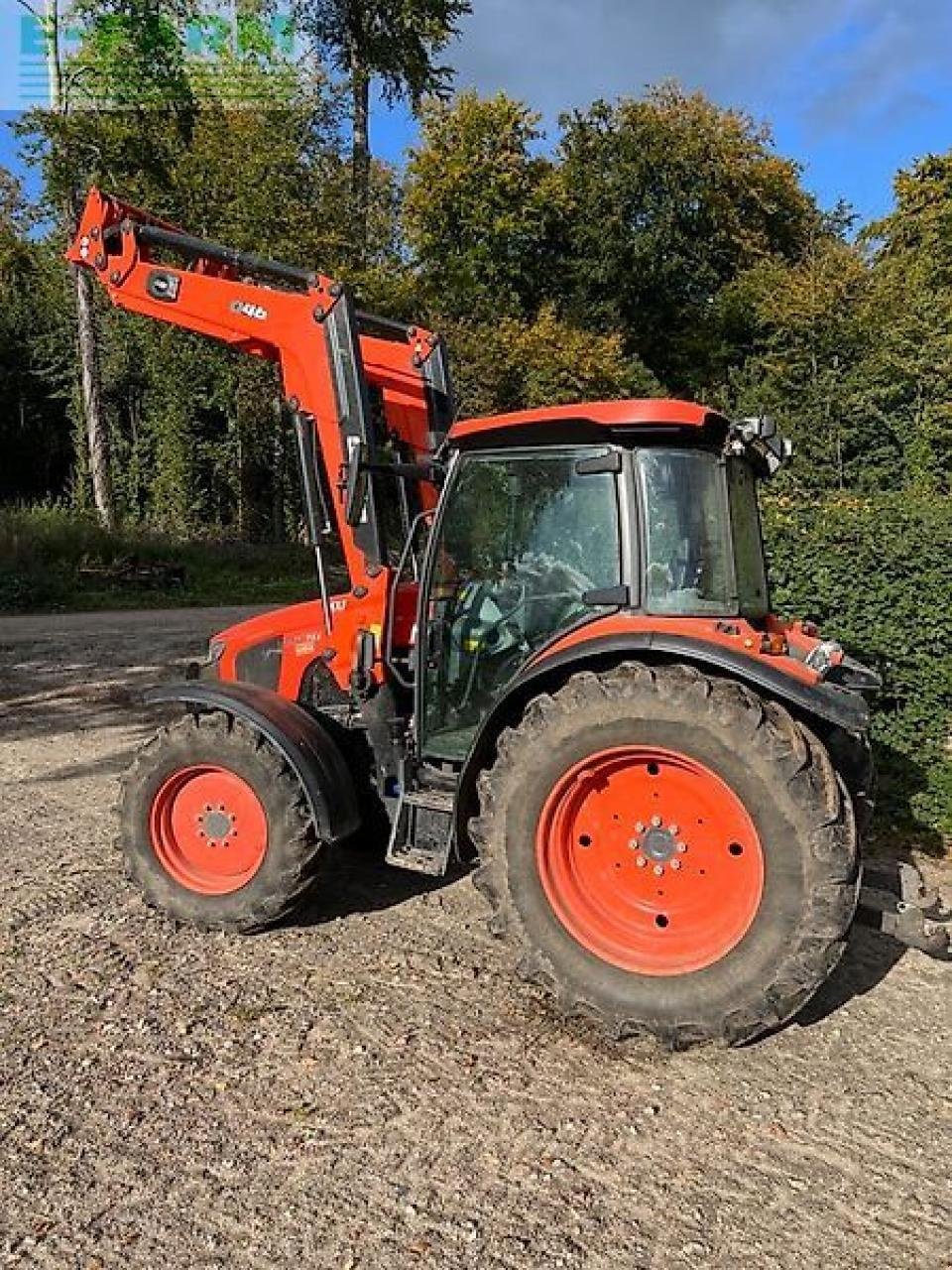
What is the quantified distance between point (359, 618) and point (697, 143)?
95.5ft

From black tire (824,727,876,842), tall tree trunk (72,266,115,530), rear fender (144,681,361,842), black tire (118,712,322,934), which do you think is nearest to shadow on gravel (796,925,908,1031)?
black tire (824,727,876,842)

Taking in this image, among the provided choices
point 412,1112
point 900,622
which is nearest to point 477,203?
point 900,622

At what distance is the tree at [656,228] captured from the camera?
28.2 meters

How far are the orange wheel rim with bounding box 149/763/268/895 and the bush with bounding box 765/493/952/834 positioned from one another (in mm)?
3669

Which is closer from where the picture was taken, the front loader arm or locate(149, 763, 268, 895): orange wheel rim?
locate(149, 763, 268, 895): orange wheel rim

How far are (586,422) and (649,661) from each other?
2.94ft

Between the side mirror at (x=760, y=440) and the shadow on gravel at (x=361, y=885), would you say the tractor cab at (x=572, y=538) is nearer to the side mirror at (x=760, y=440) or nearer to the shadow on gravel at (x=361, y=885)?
the side mirror at (x=760, y=440)

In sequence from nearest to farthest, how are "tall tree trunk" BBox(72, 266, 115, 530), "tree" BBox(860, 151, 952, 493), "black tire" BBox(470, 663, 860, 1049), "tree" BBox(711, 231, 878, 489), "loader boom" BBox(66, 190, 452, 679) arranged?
1. "black tire" BBox(470, 663, 860, 1049)
2. "loader boom" BBox(66, 190, 452, 679)
3. "tree" BBox(860, 151, 952, 493)
4. "tree" BBox(711, 231, 878, 489)
5. "tall tree trunk" BBox(72, 266, 115, 530)

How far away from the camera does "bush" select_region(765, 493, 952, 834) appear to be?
6.01 metres

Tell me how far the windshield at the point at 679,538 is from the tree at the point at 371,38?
22.3 metres

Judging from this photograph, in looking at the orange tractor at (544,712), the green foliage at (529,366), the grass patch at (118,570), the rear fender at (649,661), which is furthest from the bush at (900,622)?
the green foliage at (529,366)

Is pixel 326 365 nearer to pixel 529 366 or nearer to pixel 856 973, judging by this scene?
pixel 856 973

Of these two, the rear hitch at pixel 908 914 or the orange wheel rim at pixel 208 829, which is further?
the orange wheel rim at pixel 208 829

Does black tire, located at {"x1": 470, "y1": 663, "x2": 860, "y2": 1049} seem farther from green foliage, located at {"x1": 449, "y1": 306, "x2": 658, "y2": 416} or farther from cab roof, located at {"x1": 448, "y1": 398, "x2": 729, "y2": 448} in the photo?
green foliage, located at {"x1": 449, "y1": 306, "x2": 658, "y2": 416}
